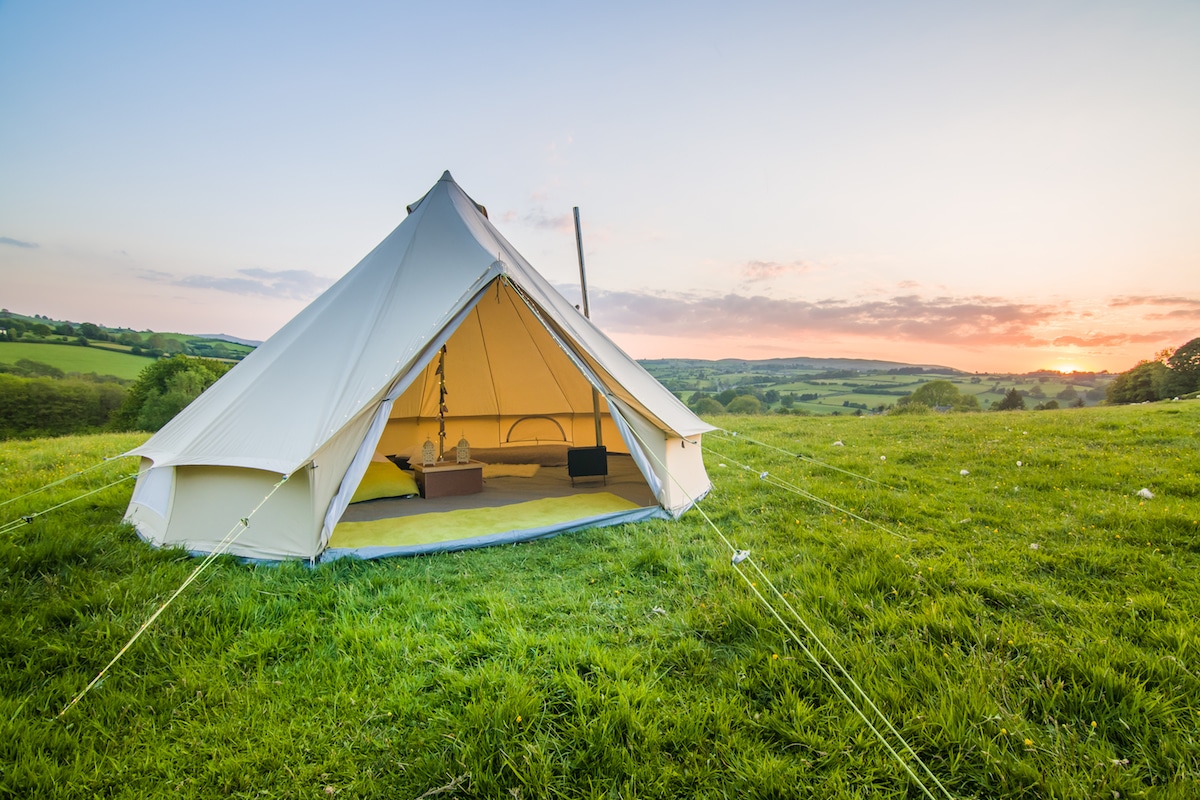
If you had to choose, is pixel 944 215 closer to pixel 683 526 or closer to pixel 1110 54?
pixel 1110 54

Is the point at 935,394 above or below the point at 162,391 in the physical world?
below

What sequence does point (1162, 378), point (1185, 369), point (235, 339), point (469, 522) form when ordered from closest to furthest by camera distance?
point (469, 522)
point (1185, 369)
point (1162, 378)
point (235, 339)

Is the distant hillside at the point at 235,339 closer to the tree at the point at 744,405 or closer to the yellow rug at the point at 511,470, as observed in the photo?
the yellow rug at the point at 511,470

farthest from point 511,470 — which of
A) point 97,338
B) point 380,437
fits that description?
point 97,338

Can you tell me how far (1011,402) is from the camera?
990 cm

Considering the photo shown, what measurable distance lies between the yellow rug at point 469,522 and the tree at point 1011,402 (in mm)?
9507

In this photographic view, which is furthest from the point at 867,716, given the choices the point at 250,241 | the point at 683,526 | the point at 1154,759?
the point at 250,241

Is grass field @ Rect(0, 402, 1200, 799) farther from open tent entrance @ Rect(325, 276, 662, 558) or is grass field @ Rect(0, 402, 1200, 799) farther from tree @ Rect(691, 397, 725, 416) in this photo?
tree @ Rect(691, 397, 725, 416)

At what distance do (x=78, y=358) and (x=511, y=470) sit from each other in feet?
52.9

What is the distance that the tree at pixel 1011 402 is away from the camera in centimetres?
971

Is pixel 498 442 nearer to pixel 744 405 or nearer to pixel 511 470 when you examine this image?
pixel 511 470

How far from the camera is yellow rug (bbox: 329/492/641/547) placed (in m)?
3.32

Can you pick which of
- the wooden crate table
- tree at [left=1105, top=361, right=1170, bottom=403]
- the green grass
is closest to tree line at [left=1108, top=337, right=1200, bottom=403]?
tree at [left=1105, top=361, right=1170, bottom=403]

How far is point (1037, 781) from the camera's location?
4.04 feet
